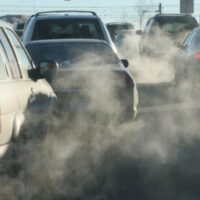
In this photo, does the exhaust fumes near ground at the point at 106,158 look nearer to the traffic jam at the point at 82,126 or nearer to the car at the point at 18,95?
the traffic jam at the point at 82,126

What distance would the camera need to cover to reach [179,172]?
9375 millimetres

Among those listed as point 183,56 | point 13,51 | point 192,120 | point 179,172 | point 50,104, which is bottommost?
point 183,56

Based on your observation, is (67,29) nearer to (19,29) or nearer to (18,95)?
(18,95)

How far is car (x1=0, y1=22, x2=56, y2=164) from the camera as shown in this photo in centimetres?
665

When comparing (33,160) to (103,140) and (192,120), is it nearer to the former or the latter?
(103,140)

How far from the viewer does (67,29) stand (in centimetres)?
1727

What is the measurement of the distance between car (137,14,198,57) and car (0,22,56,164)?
19439 mm

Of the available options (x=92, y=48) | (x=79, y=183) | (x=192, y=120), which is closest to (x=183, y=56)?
(x=192, y=120)

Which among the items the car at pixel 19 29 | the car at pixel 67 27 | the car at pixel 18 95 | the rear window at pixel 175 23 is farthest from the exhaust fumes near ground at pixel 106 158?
the rear window at pixel 175 23

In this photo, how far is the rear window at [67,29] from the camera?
1680 cm

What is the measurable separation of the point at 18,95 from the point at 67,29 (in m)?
10.1

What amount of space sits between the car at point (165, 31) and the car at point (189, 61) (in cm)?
720

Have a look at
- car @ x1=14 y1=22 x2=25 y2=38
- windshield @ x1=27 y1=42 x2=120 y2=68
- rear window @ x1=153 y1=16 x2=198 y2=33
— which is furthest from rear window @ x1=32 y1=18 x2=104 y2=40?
rear window @ x1=153 y1=16 x2=198 y2=33

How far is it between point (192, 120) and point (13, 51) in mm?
6845
